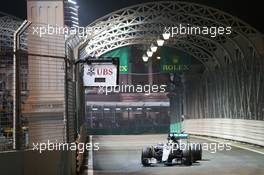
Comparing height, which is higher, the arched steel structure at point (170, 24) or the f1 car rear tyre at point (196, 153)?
the arched steel structure at point (170, 24)

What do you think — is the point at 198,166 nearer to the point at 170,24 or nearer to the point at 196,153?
the point at 196,153

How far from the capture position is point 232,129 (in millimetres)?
28703

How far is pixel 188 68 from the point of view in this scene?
36812 mm

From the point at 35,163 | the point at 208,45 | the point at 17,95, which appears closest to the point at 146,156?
the point at 35,163

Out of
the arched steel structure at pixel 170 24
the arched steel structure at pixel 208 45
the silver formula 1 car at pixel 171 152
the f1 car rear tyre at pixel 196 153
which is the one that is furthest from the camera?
the arched steel structure at pixel 170 24

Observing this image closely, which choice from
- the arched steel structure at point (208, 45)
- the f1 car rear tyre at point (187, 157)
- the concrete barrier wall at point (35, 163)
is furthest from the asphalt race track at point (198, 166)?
the arched steel structure at point (208, 45)

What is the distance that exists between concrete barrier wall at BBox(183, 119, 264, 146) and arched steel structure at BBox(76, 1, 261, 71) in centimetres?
328

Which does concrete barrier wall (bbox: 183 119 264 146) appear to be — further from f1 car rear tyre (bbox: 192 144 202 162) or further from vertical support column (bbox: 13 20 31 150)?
vertical support column (bbox: 13 20 31 150)

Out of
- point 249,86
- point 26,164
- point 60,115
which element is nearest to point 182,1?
point 249,86

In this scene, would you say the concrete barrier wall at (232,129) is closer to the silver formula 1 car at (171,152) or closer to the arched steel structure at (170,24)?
the arched steel structure at (170,24)

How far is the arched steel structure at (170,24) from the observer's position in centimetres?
2782

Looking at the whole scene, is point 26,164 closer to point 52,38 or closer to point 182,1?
point 52,38

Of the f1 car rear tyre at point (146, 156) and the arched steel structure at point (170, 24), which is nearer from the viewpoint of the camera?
the f1 car rear tyre at point (146, 156)

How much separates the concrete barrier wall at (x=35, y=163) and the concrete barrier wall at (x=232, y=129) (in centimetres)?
1284
